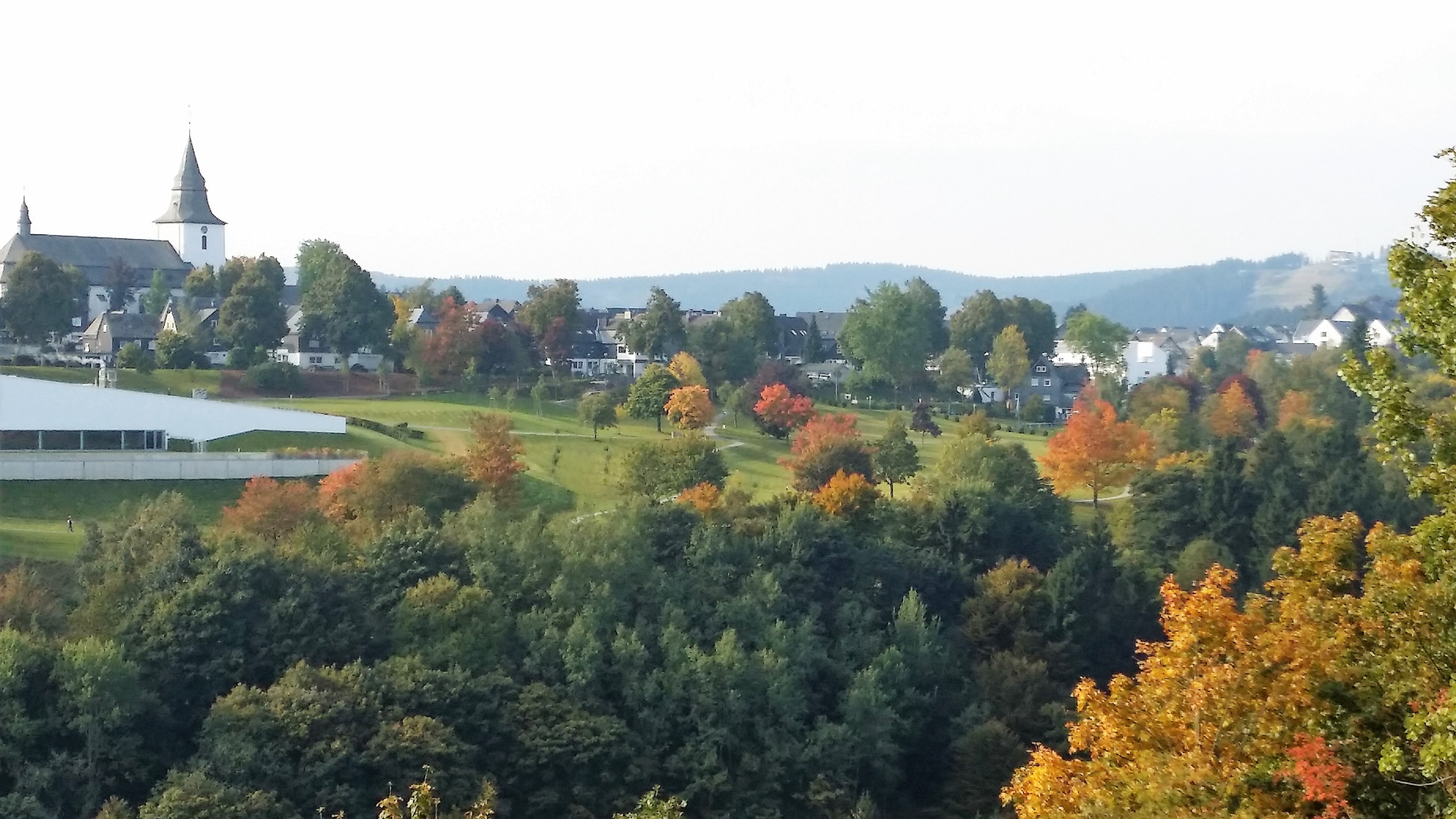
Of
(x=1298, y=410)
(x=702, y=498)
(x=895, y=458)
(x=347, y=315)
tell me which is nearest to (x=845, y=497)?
(x=702, y=498)

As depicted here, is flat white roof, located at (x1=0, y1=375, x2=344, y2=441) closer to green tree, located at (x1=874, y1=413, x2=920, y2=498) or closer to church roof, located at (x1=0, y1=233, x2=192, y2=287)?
green tree, located at (x1=874, y1=413, x2=920, y2=498)

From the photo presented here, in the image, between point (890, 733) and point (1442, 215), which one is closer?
point (1442, 215)

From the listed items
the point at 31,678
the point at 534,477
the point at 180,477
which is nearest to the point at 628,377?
the point at 534,477

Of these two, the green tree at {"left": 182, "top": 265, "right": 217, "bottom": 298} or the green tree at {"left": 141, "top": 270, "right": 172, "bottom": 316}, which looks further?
the green tree at {"left": 141, "top": 270, "right": 172, "bottom": 316}

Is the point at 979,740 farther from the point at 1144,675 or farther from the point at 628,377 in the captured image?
the point at 628,377

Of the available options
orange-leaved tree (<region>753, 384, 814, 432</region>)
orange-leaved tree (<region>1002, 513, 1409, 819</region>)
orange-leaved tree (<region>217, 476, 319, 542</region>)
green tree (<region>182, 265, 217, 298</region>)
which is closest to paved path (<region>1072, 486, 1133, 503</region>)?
orange-leaved tree (<region>753, 384, 814, 432</region>)

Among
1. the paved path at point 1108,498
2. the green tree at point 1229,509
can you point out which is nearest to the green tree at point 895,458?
the paved path at point 1108,498
